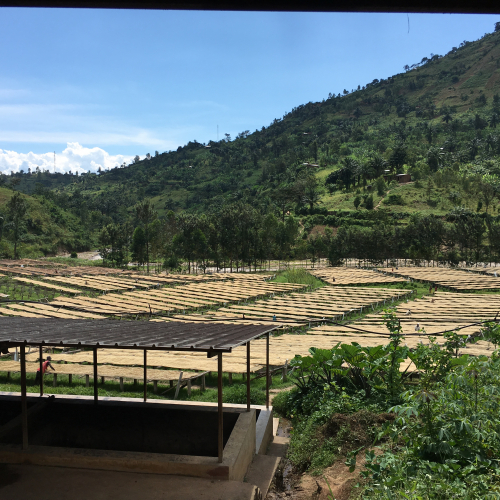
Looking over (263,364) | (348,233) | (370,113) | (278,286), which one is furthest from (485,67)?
(263,364)

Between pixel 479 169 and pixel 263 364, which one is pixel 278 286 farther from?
pixel 479 169

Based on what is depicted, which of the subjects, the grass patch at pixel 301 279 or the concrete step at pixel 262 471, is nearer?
the concrete step at pixel 262 471

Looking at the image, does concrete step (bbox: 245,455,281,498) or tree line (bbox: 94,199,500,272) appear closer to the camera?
concrete step (bbox: 245,455,281,498)

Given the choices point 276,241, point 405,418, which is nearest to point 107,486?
point 405,418

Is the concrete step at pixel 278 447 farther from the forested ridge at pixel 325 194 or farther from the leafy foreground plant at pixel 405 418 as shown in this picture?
the forested ridge at pixel 325 194

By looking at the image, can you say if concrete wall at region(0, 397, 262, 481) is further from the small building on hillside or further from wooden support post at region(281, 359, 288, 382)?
the small building on hillside

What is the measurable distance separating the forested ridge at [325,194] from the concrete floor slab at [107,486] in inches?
2060

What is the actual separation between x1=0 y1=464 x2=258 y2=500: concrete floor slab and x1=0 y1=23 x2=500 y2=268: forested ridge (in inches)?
2060

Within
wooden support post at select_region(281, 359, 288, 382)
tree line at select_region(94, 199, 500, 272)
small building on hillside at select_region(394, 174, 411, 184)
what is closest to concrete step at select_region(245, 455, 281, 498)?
wooden support post at select_region(281, 359, 288, 382)

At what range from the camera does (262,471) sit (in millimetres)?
6945

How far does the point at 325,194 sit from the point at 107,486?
101223 mm

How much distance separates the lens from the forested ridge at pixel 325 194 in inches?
2473

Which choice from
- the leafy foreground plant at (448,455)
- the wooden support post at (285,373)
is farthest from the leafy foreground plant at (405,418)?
the wooden support post at (285,373)

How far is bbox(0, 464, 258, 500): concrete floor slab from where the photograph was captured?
18.4 feet
